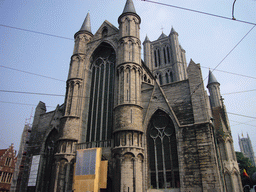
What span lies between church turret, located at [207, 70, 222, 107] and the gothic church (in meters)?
5.15

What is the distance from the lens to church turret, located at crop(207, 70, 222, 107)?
29172mm

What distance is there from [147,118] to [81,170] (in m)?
6.18

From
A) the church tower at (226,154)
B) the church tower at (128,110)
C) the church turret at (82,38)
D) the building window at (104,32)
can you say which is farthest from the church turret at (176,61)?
the church tower at (128,110)

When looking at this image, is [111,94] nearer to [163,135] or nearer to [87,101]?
[87,101]

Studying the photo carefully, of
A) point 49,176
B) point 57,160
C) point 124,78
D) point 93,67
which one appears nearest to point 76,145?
point 57,160

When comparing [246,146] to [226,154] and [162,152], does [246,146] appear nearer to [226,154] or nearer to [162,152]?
[226,154]

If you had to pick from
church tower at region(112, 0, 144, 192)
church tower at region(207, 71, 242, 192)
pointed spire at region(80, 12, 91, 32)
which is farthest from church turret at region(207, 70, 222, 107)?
pointed spire at region(80, 12, 91, 32)

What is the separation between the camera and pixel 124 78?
1688 cm

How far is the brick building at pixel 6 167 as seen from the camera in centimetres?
3250

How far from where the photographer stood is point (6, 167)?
33.8 metres

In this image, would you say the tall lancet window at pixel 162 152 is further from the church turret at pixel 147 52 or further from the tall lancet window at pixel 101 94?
the church turret at pixel 147 52

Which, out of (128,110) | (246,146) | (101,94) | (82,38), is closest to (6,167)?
(101,94)

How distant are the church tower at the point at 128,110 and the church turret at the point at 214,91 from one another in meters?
16.1

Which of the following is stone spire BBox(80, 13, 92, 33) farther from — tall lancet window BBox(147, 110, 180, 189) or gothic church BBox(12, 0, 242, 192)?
tall lancet window BBox(147, 110, 180, 189)
